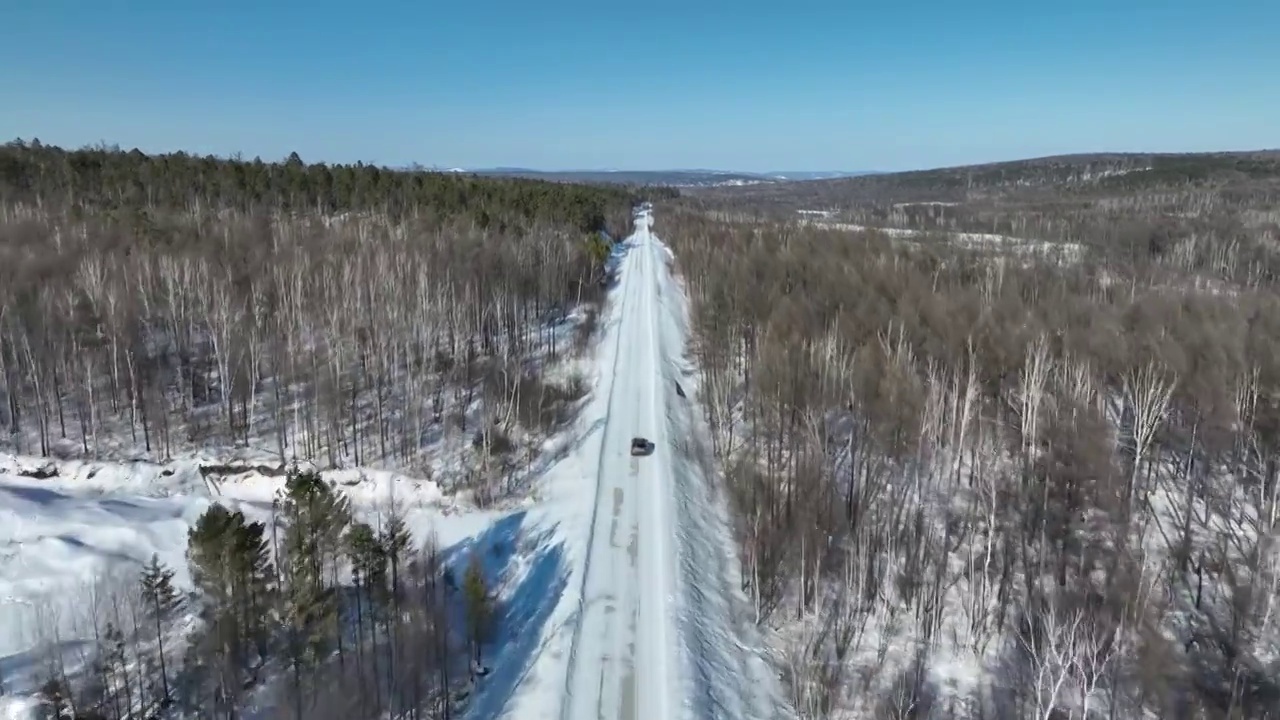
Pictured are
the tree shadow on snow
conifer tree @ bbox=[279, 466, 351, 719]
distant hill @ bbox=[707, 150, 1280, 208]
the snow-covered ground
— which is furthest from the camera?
distant hill @ bbox=[707, 150, 1280, 208]

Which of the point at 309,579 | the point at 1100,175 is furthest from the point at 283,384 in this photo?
the point at 1100,175

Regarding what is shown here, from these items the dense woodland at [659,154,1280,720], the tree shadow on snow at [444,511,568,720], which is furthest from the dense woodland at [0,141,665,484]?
the dense woodland at [659,154,1280,720]

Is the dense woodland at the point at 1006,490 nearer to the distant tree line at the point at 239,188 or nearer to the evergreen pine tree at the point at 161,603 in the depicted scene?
the evergreen pine tree at the point at 161,603

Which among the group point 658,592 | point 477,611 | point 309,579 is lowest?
point 658,592

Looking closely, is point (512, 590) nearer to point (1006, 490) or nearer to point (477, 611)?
point (477, 611)

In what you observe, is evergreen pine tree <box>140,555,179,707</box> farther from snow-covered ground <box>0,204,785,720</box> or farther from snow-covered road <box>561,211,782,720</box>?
snow-covered road <box>561,211,782,720</box>

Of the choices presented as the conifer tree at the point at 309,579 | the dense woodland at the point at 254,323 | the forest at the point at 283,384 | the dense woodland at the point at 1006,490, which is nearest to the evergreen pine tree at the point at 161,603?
the forest at the point at 283,384
